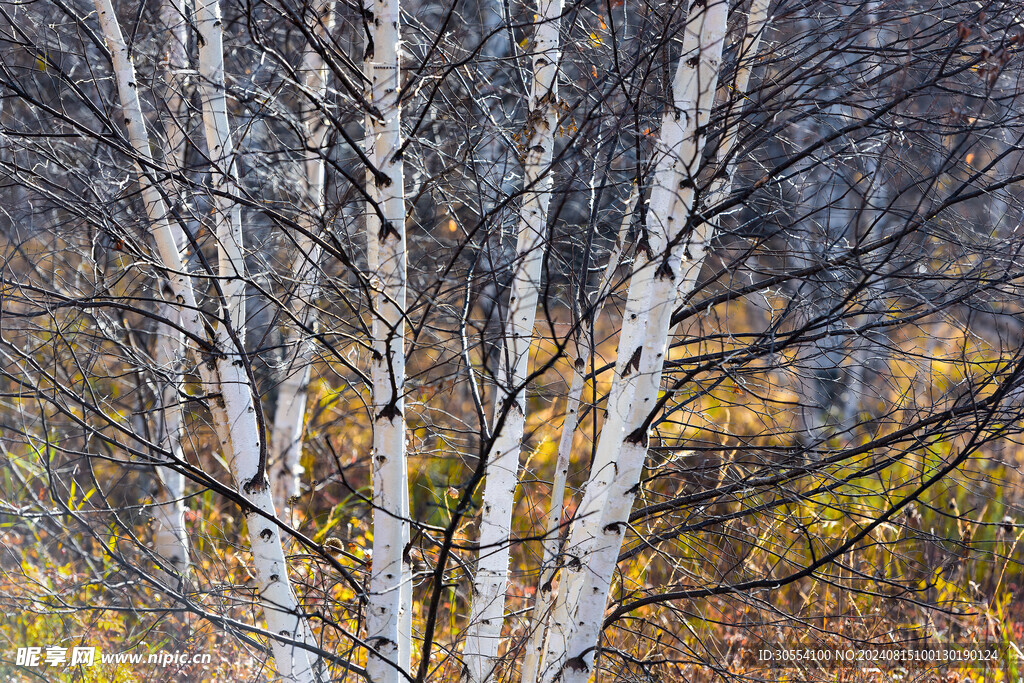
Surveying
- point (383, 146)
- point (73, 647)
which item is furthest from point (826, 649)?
point (73, 647)

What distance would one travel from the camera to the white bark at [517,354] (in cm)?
267

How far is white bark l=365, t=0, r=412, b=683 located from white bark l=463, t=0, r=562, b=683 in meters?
0.35

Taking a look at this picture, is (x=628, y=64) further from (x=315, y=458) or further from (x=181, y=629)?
(x=315, y=458)

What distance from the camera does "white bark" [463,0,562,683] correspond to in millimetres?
2670

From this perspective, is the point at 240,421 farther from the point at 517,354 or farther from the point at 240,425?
the point at 517,354

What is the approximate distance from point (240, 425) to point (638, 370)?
62.4 inches

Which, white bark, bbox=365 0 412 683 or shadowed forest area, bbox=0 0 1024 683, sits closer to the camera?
shadowed forest area, bbox=0 0 1024 683

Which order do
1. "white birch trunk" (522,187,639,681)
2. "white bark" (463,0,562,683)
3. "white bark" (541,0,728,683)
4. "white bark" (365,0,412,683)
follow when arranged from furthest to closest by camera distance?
"white birch trunk" (522,187,639,681)
"white bark" (463,0,562,683)
"white bark" (365,0,412,683)
"white bark" (541,0,728,683)

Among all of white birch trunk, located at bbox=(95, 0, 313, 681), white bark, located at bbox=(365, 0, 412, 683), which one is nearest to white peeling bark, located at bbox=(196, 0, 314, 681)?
white birch trunk, located at bbox=(95, 0, 313, 681)

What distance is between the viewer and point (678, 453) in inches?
115

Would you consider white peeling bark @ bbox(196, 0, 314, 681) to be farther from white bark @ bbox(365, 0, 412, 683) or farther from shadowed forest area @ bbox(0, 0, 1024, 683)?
white bark @ bbox(365, 0, 412, 683)

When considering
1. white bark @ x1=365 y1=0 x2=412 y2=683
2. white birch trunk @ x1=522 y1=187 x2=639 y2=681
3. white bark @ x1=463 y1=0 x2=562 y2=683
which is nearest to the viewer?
white bark @ x1=365 y1=0 x2=412 y2=683

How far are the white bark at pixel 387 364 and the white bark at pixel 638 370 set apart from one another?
615 mm

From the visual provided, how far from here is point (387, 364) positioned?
254cm
